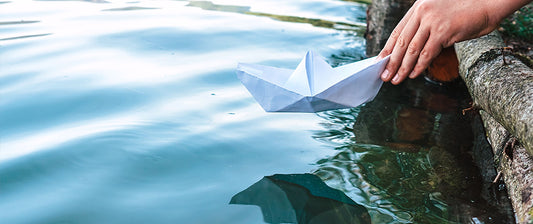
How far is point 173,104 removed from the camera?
12.8ft

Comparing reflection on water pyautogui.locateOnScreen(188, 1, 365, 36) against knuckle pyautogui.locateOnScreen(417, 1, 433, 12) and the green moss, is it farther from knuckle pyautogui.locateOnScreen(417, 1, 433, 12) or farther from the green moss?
knuckle pyautogui.locateOnScreen(417, 1, 433, 12)

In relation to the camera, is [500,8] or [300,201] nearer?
[500,8]

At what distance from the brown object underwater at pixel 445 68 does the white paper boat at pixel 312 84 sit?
201 cm

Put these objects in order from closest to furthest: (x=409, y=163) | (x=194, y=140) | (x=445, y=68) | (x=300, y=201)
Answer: (x=300, y=201), (x=409, y=163), (x=194, y=140), (x=445, y=68)

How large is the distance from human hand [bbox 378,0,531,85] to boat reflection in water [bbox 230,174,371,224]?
0.65 m

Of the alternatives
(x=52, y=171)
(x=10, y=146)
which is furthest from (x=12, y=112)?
(x=52, y=171)

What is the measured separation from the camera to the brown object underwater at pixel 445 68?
4496 millimetres

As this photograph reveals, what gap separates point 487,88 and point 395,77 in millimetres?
697

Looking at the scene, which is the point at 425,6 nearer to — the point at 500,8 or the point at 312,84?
the point at 500,8

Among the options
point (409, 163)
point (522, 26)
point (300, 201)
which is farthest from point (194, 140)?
point (522, 26)

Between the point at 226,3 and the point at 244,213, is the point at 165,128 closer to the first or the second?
the point at 244,213

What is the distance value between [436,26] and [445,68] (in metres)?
2.14

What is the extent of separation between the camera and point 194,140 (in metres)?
3.37

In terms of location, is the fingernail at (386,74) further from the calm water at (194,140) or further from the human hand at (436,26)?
the calm water at (194,140)
